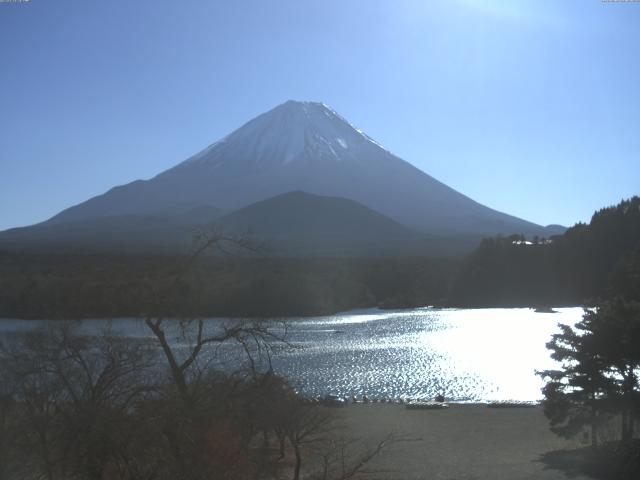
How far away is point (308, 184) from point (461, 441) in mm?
69910

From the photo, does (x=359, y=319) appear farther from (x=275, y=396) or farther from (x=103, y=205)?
(x=103, y=205)

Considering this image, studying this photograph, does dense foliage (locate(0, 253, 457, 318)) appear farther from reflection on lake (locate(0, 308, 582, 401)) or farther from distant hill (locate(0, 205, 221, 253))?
distant hill (locate(0, 205, 221, 253))

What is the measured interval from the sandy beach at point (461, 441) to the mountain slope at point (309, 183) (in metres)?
57.9

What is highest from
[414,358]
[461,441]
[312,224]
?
[312,224]

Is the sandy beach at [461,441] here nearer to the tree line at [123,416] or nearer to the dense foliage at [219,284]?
the dense foliage at [219,284]

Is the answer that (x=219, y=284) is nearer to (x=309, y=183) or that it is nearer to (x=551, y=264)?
(x=551, y=264)

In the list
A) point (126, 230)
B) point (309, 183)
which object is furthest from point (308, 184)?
point (126, 230)

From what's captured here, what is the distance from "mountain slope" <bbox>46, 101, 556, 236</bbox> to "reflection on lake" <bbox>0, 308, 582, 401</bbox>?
41.4m

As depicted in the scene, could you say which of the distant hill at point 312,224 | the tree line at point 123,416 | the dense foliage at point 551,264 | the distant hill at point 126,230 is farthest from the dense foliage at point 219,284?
the distant hill at point 126,230

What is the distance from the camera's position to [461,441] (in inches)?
464

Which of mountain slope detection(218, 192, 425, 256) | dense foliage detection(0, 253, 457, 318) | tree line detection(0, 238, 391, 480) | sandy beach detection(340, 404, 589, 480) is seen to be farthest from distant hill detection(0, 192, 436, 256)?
tree line detection(0, 238, 391, 480)

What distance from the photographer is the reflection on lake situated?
17.2 metres

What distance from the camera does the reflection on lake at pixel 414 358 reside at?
1719cm

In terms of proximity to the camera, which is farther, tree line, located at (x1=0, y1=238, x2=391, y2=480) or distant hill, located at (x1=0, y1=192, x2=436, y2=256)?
distant hill, located at (x1=0, y1=192, x2=436, y2=256)
